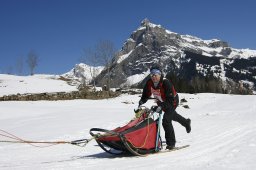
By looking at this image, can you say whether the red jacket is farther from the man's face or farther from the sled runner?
the sled runner

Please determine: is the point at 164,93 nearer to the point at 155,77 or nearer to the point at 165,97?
the point at 165,97

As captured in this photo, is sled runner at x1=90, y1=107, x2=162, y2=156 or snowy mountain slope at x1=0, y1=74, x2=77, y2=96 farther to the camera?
snowy mountain slope at x1=0, y1=74, x2=77, y2=96

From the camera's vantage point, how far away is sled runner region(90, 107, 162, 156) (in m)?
7.63

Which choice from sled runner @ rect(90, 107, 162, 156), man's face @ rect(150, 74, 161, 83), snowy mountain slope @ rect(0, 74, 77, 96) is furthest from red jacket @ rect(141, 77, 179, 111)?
snowy mountain slope @ rect(0, 74, 77, 96)

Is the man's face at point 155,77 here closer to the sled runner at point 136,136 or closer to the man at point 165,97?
the man at point 165,97

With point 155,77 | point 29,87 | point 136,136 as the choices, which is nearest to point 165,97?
point 155,77

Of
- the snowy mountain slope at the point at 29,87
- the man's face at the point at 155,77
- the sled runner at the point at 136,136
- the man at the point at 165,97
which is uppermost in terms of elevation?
the snowy mountain slope at the point at 29,87

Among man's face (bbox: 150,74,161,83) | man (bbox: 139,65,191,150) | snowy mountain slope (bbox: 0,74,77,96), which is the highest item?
snowy mountain slope (bbox: 0,74,77,96)

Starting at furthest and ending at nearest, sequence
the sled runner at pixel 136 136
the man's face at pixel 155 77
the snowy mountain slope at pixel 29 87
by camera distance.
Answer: the snowy mountain slope at pixel 29 87, the man's face at pixel 155 77, the sled runner at pixel 136 136

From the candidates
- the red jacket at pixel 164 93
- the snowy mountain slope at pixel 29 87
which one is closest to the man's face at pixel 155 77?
the red jacket at pixel 164 93

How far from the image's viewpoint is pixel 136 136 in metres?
7.95

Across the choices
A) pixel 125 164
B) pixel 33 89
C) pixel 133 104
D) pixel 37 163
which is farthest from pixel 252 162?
pixel 33 89

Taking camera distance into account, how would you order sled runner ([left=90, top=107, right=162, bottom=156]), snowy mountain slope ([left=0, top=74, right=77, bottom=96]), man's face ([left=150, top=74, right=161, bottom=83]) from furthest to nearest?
snowy mountain slope ([left=0, top=74, right=77, bottom=96]) < man's face ([left=150, top=74, right=161, bottom=83]) < sled runner ([left=90, top=107, right=162, bottom=156])

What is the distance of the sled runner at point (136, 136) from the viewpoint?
301 inches
